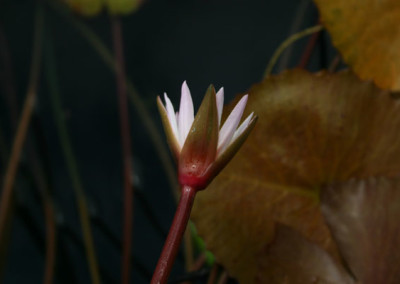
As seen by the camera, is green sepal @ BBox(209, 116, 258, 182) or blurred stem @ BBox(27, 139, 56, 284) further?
blurred stem @ BBox(27, 139, 56, 284)

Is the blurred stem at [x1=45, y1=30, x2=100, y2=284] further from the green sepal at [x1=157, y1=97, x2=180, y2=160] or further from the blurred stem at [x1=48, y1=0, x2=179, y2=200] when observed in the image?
the green sepal at [x1=157, y1=97, x2=180, y2=160]

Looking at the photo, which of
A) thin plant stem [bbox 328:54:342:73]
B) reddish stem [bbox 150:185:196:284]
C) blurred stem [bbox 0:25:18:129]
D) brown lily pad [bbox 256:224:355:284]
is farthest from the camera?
blurred stem [bbox 0:25:18:129]

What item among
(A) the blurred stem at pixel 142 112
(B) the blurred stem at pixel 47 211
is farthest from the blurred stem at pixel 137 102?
(B) the blurred stem at pixel 47 211

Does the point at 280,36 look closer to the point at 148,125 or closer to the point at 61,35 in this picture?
the point at 148,125

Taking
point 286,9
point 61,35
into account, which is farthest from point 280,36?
point 61,35

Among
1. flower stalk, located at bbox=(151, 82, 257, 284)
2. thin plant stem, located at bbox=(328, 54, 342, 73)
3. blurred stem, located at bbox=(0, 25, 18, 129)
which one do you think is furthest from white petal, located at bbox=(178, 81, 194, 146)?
blurred stem, located at bbox=(0, 25, 18, 129)

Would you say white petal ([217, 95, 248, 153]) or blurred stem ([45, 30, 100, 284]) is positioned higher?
white petal ([217, 95, 248, 153])
